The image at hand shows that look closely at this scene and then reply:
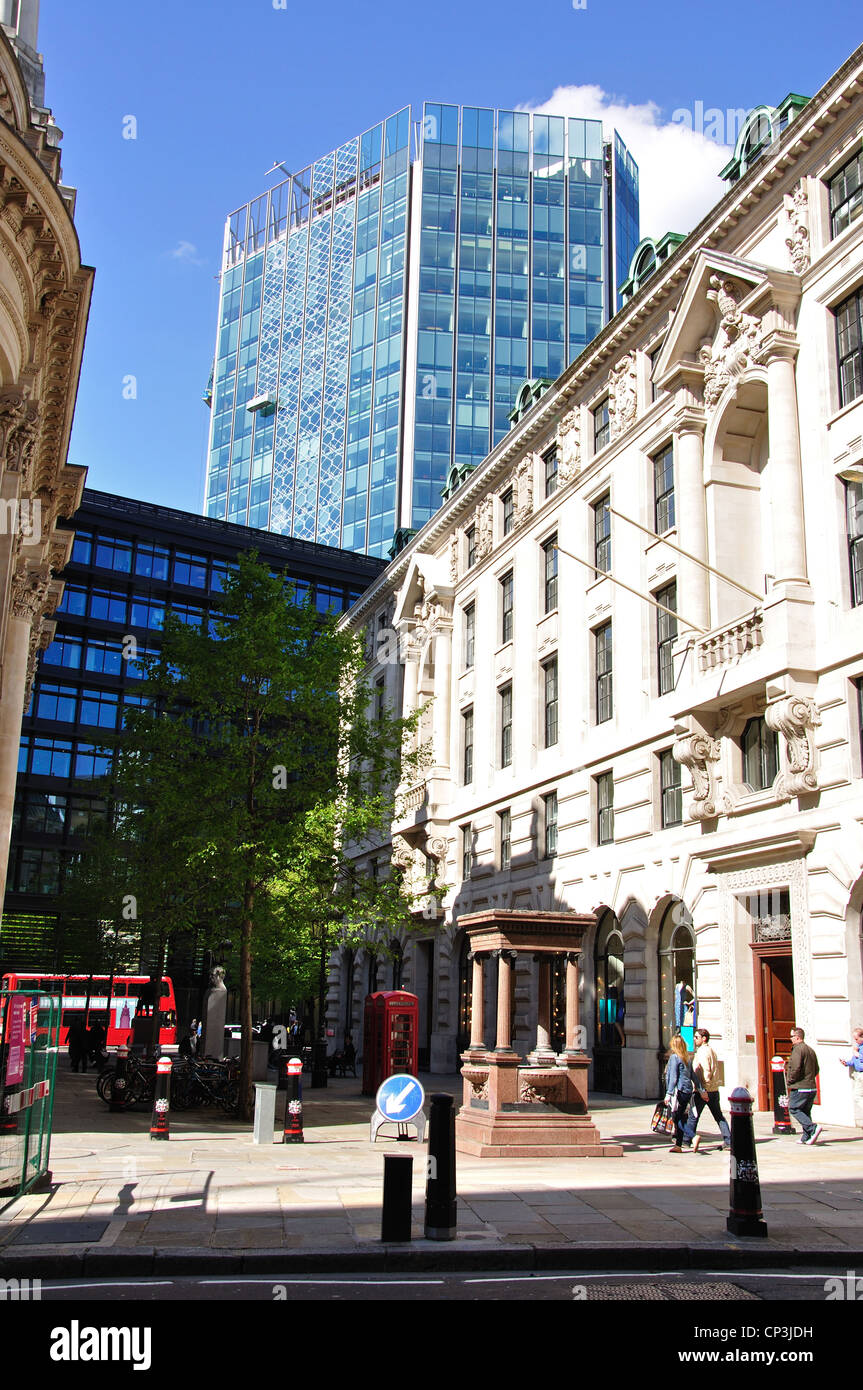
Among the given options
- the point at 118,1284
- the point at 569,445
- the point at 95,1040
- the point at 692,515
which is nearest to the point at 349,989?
the point at 95,1040

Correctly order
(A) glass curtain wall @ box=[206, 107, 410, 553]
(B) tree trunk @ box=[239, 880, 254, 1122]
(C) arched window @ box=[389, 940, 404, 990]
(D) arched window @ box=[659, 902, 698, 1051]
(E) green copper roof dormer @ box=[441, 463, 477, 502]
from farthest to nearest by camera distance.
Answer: (A) glass curtain wall @ box=[206, 107, 410, 553]
(E) green copper roof dormer @ box=[441, 463, 477, 502]
(C) arched window @ box=[389, 940, 404, 990]
(D) arched window @ box=[659, 902, 698, 1051]
(B) tree trunk @ box=[239, 880, 254, 1122]

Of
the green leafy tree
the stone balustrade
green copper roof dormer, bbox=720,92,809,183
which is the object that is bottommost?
the green leafy tree

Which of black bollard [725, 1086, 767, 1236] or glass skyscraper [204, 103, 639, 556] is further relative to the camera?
glass skyscraper [204, 103, 639, 556]

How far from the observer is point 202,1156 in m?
15.8

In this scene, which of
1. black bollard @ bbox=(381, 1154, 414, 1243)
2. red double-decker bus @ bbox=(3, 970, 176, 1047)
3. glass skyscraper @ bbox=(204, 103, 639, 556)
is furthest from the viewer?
glass skyscraper @ bbox=(204, 103, 639, 556)

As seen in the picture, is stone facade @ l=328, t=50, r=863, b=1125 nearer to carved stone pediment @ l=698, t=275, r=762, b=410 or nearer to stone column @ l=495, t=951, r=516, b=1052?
carved stone pediment @ l=698, t=275, r=762, b=410

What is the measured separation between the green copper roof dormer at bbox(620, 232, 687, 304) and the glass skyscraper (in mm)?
68686

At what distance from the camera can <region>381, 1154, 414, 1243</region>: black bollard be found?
9.59 meters

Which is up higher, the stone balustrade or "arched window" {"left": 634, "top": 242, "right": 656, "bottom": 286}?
"arched window" {"left": 634, "top": 242, "right": 656, "bottom": 286}

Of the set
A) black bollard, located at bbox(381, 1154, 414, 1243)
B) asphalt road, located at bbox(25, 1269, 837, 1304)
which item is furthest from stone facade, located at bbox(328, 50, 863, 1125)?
asphalt road, located at bbox(25, 1269, 837, 1304)

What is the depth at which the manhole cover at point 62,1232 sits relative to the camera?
942 centimetres

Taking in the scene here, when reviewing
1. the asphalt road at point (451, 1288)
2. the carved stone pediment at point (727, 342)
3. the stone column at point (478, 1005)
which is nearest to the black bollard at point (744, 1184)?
the asphalt road at point (451, 1288)
